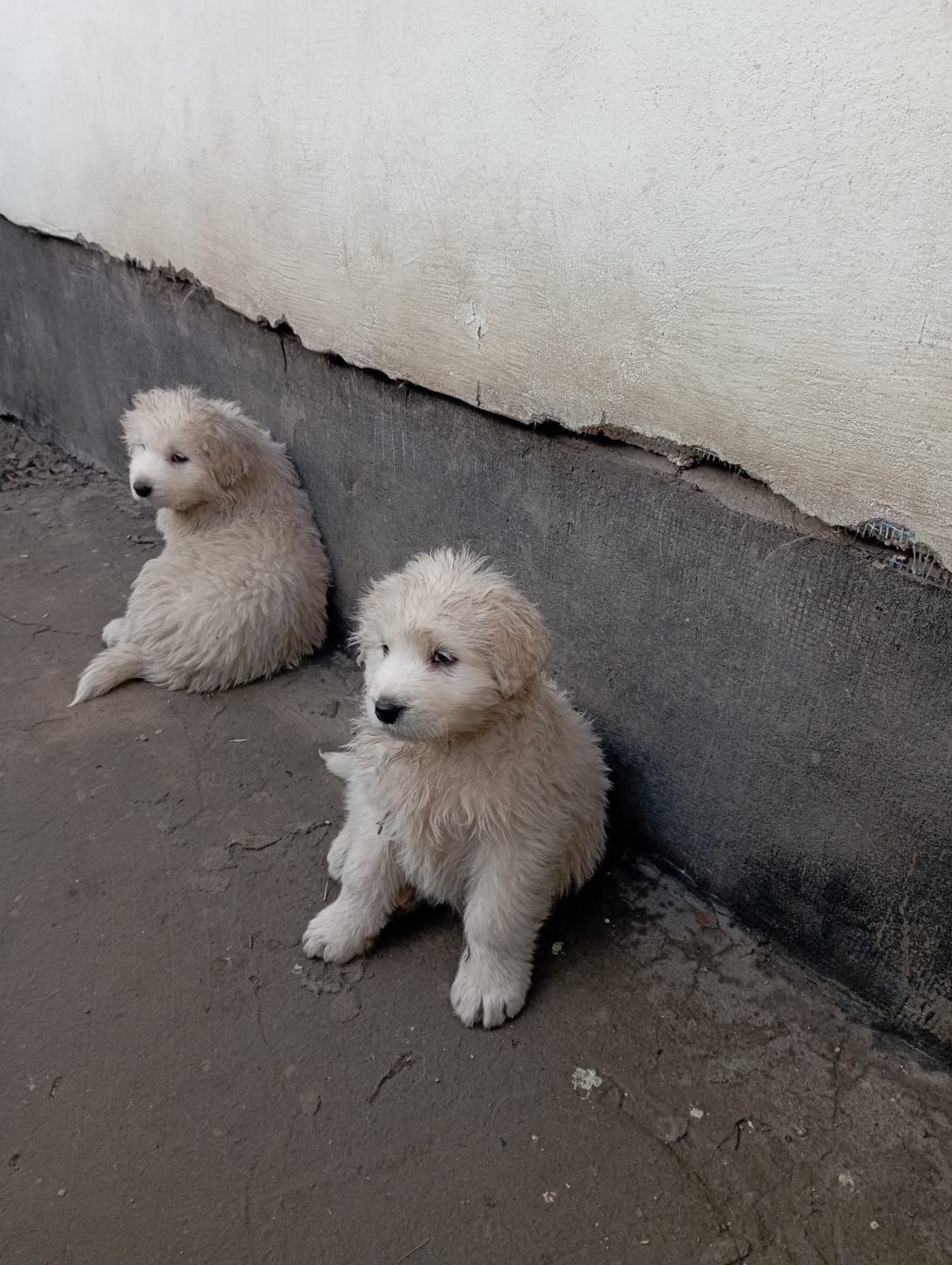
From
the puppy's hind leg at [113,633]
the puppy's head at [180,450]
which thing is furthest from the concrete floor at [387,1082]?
the puppy's head at [180,450]

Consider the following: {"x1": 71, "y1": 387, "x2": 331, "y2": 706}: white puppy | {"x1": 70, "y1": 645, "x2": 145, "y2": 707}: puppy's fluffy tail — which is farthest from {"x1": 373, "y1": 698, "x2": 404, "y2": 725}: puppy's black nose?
{"x1": 70, "y1": 645, "x2": 145, "y2": 707}: puppy's fluffy tail

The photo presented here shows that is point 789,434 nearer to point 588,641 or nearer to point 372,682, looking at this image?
point 588,641

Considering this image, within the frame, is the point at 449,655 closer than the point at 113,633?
Yes

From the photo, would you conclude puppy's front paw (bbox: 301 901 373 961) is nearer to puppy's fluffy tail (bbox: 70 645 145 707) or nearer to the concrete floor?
the concrete floor

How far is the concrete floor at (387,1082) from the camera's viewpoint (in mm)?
2240

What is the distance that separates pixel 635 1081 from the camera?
102 inches

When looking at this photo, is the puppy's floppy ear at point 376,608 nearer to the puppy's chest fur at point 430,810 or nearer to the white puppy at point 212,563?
the puppy's chest fur at point 430,810

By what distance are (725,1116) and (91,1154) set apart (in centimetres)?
164

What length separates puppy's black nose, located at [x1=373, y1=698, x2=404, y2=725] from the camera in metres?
2.27

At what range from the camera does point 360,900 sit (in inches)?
113

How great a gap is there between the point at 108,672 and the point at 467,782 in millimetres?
2133

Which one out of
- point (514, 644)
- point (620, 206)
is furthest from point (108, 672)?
point (620, 206)

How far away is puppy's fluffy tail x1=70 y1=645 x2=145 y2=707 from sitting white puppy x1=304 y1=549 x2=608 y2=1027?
151cm

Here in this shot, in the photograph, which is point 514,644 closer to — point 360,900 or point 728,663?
point 728,663
